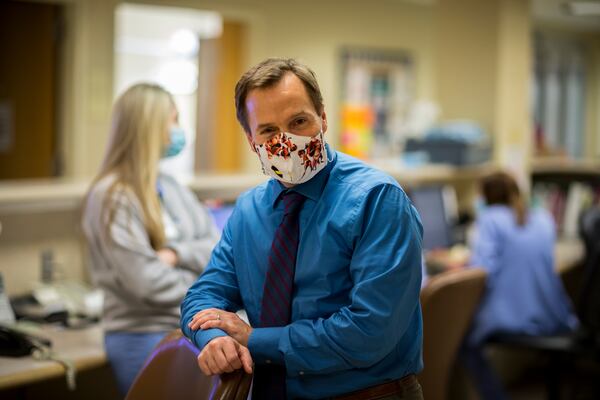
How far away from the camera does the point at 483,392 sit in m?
3.49

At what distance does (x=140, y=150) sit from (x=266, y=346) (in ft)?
3.21

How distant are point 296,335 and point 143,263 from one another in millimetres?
898

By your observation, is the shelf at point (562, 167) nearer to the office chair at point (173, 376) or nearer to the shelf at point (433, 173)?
the shelf at point (433, 173)

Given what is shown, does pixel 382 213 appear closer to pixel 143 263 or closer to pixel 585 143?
pixel 143 263

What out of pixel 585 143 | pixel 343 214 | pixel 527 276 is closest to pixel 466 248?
pixel 527 276

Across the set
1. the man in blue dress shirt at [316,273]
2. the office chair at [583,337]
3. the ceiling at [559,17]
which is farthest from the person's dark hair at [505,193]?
the man in blue dress shirt at [316,273]

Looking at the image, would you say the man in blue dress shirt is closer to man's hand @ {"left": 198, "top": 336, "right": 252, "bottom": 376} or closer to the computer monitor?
man's hand @ {"left": 198, "top": 336, "right": 252, "bottom": 376}

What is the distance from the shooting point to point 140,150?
7.27 ft

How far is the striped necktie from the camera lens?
1.43 metres

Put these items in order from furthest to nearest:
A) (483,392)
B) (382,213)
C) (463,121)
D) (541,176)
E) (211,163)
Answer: (211,163)
(541,176)
(463,121)
(483,392)
(382,213)

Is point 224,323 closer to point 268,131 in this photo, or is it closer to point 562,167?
point 268,131

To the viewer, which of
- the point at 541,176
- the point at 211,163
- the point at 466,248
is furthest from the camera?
the point at 211,163

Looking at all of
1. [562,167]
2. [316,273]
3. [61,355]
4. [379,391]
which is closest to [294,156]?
[316,273]

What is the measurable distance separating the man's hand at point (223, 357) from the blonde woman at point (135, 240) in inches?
32.2
